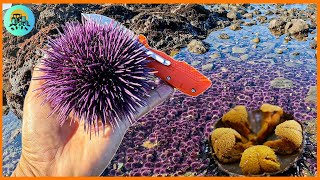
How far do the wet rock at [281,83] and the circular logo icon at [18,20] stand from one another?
1.97 m

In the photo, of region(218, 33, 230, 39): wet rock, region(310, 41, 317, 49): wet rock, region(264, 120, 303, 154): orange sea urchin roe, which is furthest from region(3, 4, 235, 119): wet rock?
region(264, 120, 303, 154): orange sea urchin roe

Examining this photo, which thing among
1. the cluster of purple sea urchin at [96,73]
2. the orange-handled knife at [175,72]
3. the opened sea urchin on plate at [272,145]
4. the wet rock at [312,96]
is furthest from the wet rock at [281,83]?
the cluster of purple sea urchin at [96,73]

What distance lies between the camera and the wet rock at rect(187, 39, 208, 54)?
3.73 m

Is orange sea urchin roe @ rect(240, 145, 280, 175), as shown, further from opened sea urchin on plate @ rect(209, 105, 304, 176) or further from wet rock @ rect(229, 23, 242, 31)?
wet rock @ rect(229, 23, 242, 31)

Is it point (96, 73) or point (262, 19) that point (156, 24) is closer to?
point (262, 19)

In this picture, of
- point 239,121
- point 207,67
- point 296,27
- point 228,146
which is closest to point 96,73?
point 228,146

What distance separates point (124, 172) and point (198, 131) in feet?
2.06

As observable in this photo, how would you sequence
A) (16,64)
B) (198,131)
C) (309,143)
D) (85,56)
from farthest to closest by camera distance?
(16,64) < (198,131) < (309,143) < (85,56)

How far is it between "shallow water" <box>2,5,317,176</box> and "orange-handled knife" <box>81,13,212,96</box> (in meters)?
0.94

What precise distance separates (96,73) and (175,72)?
1.71 ft

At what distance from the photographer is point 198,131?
3115 millimetres

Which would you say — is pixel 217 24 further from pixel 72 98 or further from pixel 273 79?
pixel 72 98

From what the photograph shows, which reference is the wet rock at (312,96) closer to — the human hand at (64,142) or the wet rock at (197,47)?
the wet rock at (197,47)

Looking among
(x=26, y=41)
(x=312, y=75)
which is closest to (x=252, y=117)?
(x=312, y=75)
